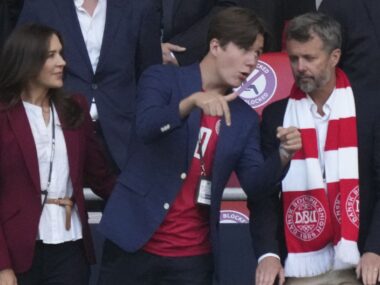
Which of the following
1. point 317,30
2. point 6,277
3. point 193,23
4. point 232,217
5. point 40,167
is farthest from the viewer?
point 193,23

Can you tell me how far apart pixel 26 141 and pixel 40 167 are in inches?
4.9

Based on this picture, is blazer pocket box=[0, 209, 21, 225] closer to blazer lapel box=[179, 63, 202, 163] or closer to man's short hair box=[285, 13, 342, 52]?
blazer lapel box=[179, 63, 202, 163]

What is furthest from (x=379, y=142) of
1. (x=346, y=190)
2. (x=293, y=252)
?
(x=293, y=252)

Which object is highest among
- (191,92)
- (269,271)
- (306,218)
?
(191,92)

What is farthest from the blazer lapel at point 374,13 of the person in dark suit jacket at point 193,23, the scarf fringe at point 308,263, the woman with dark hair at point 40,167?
the woman with dark hair at point 40,167

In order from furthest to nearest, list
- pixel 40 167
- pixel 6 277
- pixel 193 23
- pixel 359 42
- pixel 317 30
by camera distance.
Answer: pixel 193 23 < pixel 359 42 < pixel 317 30 < pixel 40 167 < pixel 6 277

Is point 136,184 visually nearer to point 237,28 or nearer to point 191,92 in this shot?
point 191,92

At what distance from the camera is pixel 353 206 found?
5207mm

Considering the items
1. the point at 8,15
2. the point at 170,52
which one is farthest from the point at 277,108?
the point at 8,15

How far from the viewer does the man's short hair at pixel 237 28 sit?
5.10 meters

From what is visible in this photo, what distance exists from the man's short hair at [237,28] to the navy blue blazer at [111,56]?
3.17 ft

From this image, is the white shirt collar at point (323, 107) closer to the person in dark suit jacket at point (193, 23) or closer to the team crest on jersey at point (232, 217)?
the person in dark suit jacket at point (193, 23)

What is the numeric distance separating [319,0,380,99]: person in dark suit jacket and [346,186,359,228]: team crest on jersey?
0.86m

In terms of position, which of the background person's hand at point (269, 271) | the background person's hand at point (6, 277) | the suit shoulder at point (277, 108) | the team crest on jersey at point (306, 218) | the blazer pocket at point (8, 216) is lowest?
the background person's hand at point (269, 271)
